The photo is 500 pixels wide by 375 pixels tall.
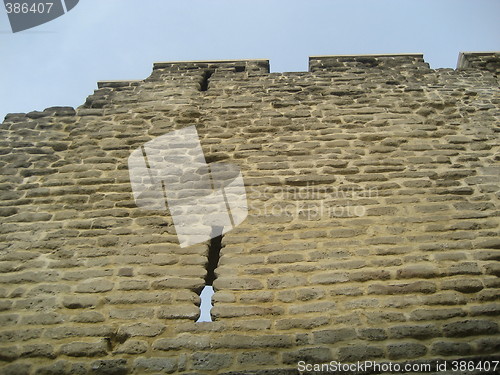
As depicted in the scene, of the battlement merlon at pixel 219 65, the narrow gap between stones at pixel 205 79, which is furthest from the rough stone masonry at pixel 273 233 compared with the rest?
the battlement merlon at pixel 219 65

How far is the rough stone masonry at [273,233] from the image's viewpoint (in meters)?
2.40

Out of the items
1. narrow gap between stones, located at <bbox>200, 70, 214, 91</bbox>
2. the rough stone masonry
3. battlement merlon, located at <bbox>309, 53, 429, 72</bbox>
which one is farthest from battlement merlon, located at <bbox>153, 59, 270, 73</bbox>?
battlement merlon, located at <bbox>309, 53, 429, 72</bbox>

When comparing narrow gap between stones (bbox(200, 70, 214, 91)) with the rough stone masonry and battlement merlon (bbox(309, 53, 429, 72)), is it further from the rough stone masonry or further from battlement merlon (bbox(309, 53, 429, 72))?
battlement merlon (bbox(309, 53, 429, 72))

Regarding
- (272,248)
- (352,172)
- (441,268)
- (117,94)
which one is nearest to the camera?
(441,268)

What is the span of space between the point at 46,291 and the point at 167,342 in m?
1.12

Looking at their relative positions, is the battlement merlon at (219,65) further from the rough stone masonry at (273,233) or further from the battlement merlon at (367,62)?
the battlement merlon at (367,62)

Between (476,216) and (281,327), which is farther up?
(476,216)

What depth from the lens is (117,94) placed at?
477 cm

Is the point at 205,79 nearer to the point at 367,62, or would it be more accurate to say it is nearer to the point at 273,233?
the point at 367,62

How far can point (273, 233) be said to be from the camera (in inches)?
123

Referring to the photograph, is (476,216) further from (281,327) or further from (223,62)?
(223,62)

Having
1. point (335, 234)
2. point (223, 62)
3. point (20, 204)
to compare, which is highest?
point (223, 62)

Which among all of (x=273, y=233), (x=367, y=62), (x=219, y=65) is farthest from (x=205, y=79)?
(x=273, y=233)

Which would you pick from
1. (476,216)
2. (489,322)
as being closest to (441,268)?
(489,322)
